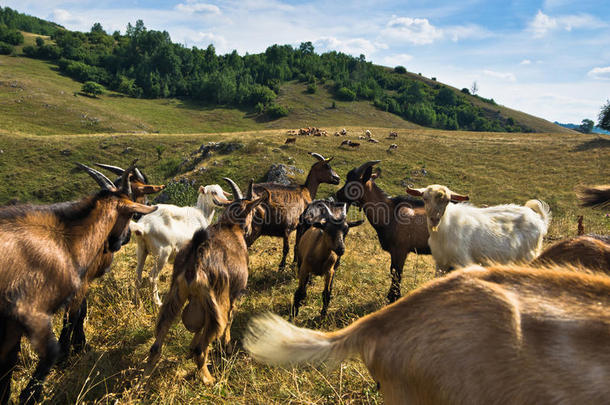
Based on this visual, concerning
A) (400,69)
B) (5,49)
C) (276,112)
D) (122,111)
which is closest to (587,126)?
(400,69)

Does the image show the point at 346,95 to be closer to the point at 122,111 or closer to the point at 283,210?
the point at 122,111

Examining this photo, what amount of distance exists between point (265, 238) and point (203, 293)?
7977 millimetres

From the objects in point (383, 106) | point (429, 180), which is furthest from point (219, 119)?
point (429, 180)

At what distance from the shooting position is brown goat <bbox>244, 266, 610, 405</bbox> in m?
1.50

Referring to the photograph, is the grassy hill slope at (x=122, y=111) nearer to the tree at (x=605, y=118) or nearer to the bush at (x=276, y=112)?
the bush at (x=276, y=112)

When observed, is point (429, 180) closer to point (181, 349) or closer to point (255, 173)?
point (255, 173)

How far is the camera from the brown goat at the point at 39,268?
3.24m

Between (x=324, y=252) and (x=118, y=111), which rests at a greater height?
(x=324, y=252)

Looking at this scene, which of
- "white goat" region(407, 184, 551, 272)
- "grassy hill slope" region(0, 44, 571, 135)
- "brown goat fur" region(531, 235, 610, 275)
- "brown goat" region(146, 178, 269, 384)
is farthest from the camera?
"grassy hill slope" region(0, 44, 571, 135)

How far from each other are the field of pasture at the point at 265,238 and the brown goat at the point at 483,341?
1.64m

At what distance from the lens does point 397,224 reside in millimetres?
7305

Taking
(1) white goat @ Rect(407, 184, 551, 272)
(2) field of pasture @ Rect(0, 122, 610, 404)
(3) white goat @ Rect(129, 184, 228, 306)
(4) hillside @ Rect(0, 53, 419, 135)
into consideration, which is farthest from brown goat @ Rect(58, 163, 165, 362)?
(4) hillside @ Rect(0, 53, 419, 135)

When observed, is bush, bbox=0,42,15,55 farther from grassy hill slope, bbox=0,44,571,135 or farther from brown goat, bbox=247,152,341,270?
brown goat, bbox=247,152,341,270

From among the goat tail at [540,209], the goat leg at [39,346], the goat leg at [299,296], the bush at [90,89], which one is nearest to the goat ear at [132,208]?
the goat leg at [39,346]
